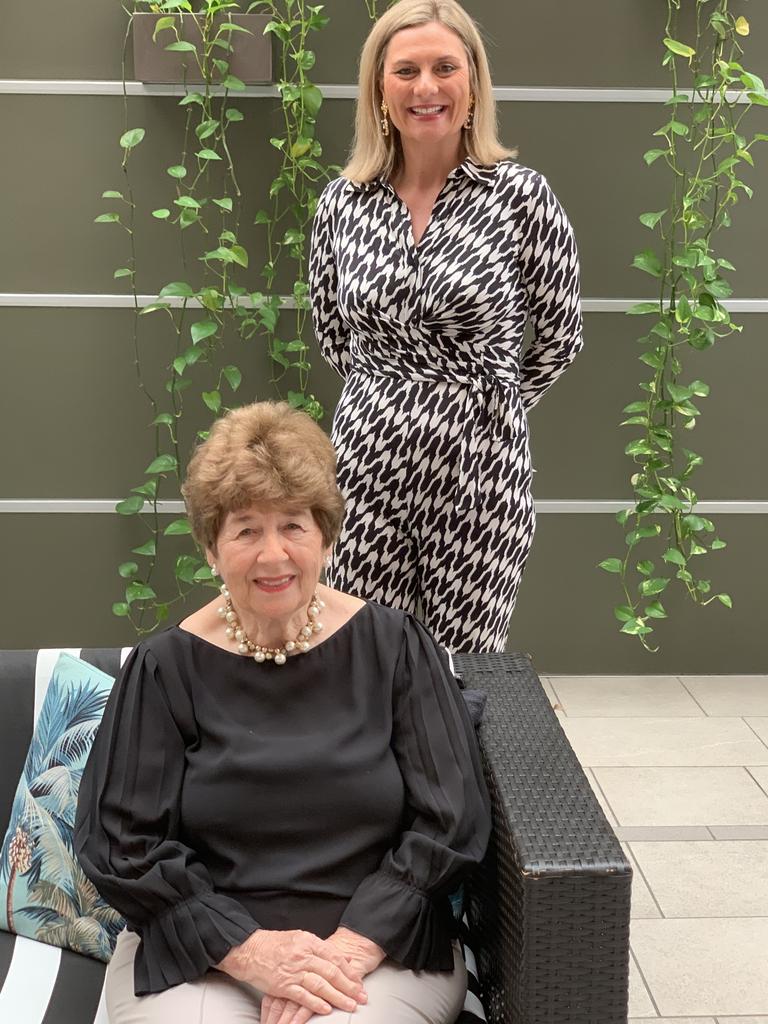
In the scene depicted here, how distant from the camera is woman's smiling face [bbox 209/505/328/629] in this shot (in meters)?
1.83

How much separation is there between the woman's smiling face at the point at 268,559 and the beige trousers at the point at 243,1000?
0.48m

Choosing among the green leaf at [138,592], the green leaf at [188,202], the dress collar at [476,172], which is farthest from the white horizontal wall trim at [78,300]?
the dress collar at [476,172]

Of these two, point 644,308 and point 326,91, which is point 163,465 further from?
point 644,308

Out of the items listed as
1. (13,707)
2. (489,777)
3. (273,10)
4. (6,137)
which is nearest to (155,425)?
(6,137)

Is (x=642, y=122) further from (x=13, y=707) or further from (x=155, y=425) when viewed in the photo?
(x=13, y=707)

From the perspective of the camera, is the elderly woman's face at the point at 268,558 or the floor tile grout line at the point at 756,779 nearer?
the elderly woman's face at the point at 268,558

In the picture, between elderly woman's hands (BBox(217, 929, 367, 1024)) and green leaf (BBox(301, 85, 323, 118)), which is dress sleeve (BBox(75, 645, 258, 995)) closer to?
elderly woman's hands (BBox(217, 929, 367, 1024))

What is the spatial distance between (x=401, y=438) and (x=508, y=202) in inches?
20.3

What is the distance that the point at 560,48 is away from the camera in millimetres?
3893

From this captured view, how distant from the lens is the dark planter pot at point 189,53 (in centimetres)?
374

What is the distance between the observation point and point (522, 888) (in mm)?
1607

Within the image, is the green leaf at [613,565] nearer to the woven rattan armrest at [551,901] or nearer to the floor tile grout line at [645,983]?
the floor tile grout line at [645,983]

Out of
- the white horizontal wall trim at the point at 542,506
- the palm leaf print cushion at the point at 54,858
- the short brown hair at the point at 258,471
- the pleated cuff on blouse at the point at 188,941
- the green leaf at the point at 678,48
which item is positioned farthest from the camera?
the white horizontal wall trim at the point at 542,506

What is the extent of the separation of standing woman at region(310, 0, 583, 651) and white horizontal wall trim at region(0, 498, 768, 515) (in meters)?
1.31
